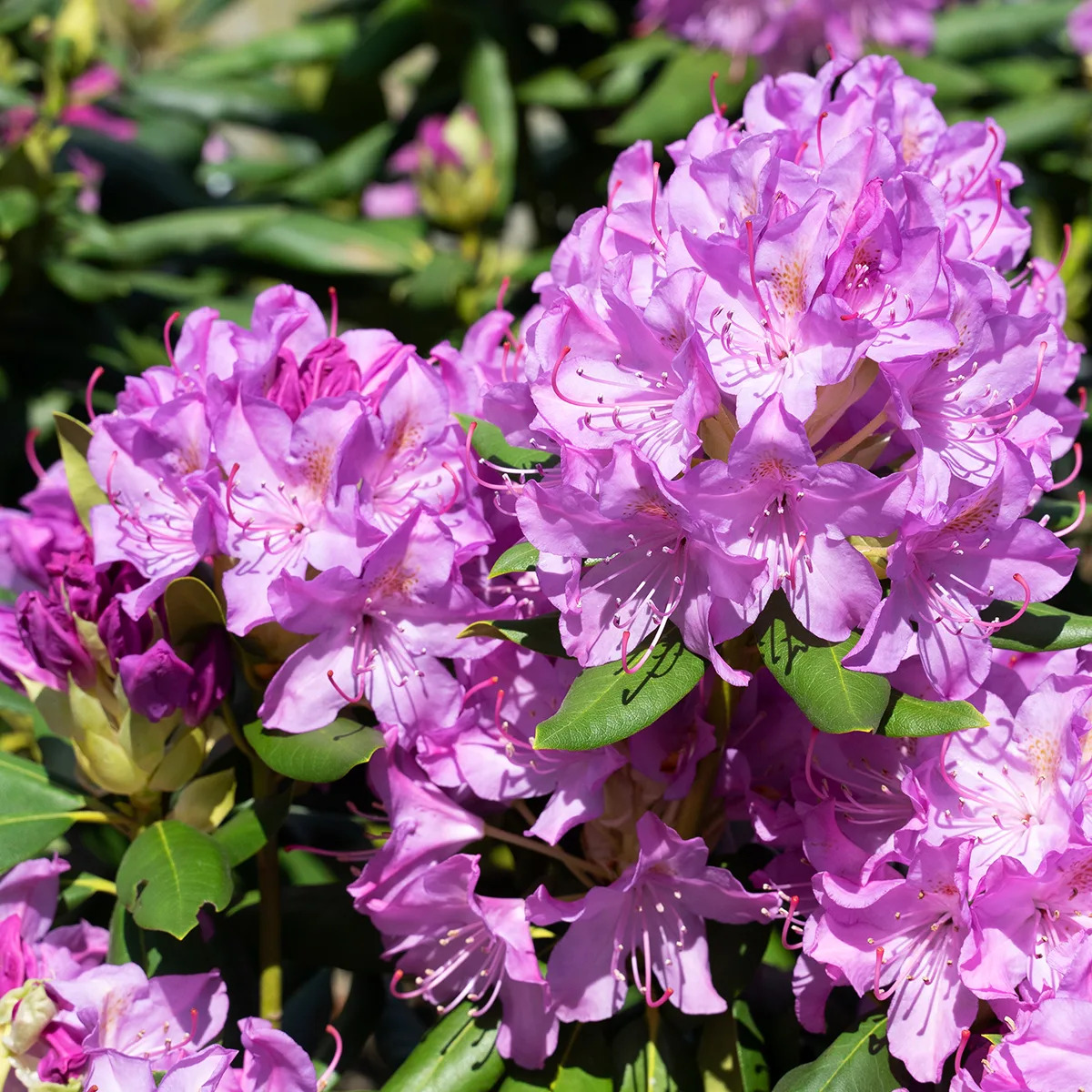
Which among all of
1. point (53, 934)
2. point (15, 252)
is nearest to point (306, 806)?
point (53, 934)

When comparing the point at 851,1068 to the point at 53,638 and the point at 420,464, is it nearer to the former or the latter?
the point at 420,464

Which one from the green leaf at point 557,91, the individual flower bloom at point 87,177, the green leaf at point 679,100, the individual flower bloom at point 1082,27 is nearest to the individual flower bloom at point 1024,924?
the green leaf at point 679,100

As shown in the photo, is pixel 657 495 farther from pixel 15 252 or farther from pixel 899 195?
pixel 15 252

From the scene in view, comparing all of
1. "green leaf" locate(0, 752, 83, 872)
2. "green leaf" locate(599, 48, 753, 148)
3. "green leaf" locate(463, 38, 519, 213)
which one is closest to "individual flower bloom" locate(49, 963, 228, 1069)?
"green leaf" locate(0, 752, 83, 872)

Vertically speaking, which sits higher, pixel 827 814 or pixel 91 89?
pixel 91 89

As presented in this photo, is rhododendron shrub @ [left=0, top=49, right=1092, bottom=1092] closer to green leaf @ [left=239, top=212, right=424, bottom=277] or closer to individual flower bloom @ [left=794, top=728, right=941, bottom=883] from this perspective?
individual flower bloom @ [left=794, top=728, right=941, bottom=883]

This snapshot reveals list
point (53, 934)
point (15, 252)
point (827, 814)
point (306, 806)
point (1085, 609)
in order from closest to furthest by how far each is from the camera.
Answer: point (827, 814) → point (53, 934) → point (306, 806) → point (1085, 609) → point (15, 252)

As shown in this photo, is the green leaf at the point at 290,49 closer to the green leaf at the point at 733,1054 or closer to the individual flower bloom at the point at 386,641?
the individual flower bloom at the point at 386,641
